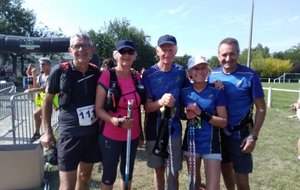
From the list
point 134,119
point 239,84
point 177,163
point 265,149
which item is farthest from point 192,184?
point 265,149

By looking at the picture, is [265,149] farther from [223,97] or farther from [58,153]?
[58,153]

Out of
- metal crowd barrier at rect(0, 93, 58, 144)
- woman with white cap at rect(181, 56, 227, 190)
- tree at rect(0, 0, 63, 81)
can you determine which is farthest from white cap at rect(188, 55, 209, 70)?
tree at rect(0, 0, 63, 81)

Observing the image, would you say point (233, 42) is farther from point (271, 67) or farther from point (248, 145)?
point (271, 67)

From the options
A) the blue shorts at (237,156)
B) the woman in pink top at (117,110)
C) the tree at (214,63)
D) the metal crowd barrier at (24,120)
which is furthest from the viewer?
the metal crowd barrier at (24,120)

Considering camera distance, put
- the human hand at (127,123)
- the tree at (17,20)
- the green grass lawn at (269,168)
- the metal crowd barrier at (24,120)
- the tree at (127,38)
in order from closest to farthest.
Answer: the human hand at (127,123), the green grass lawn at (269,168), the metal crowd barrier at (24,120), the tree at (17,20), the tree at (127,38)

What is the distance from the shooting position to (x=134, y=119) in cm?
395

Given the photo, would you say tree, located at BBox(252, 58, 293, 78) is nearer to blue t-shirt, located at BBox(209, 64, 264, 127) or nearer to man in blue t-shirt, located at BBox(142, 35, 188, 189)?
blue t-shirt, located at BBox(209, 64, 264, 127)

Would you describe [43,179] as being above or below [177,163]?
below

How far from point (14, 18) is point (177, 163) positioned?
138ft

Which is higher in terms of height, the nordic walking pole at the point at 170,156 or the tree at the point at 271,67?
the tree at the point at 271,67

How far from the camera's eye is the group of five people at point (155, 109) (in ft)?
12.5

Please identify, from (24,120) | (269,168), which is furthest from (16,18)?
(269,168)

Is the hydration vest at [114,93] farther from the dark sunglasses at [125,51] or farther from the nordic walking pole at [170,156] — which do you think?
the nordic walking pole at [170,156]

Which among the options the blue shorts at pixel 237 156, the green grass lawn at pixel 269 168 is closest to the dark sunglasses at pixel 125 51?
the blue shorts at pixel 237 156
